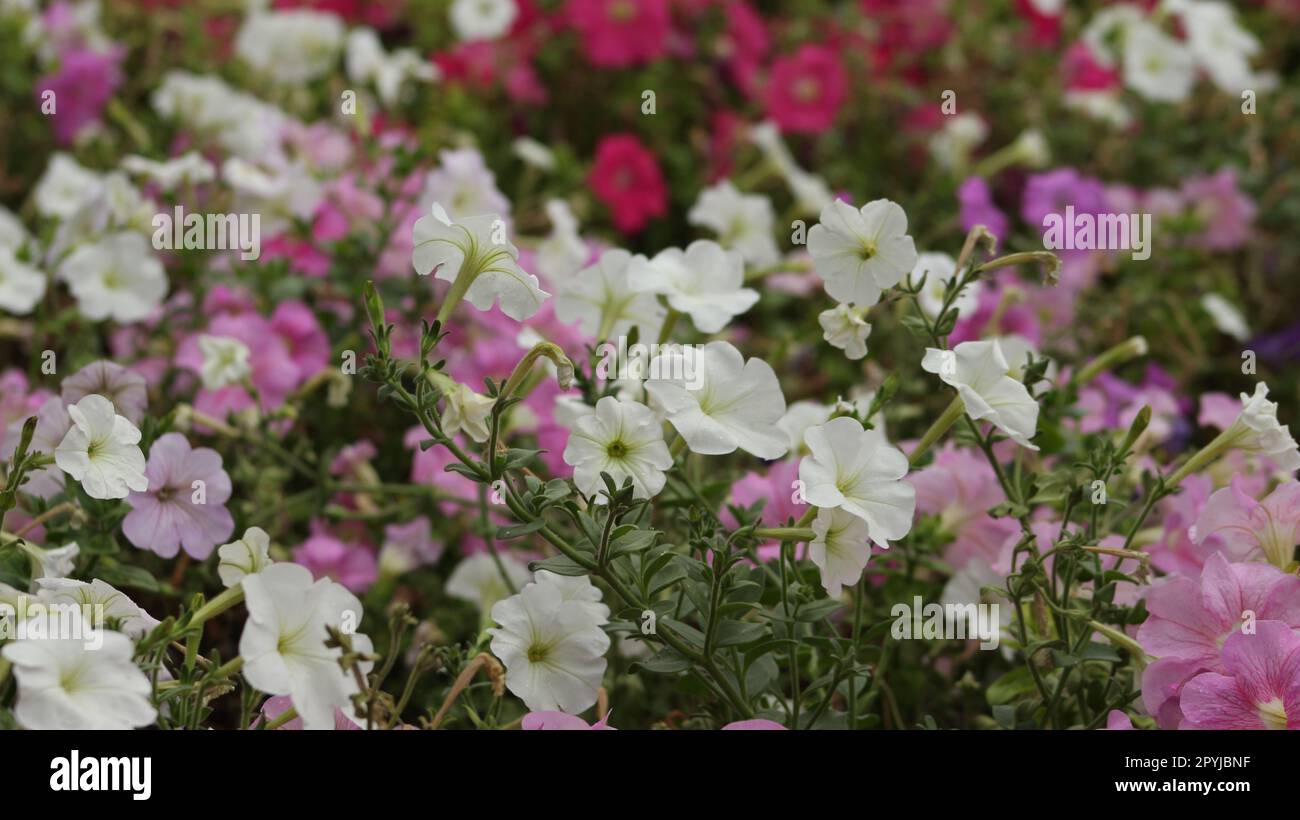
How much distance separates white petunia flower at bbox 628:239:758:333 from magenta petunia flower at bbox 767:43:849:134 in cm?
110

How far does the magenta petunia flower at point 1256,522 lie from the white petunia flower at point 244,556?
0.74 metres

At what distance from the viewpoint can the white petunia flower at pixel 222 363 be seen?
1.38m

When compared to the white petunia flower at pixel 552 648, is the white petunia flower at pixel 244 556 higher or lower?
higher

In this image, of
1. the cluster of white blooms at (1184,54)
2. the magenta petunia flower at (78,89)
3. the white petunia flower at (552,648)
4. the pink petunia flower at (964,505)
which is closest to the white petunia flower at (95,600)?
the white petunia flower at (552,648)

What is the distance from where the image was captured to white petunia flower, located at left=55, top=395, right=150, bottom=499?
96 centimetres

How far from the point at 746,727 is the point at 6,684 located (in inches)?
20.6

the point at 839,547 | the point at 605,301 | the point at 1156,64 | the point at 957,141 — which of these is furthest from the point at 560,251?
the point at 1156,64

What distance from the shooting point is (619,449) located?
949mm

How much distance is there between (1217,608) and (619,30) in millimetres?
1558

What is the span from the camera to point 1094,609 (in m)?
1.04

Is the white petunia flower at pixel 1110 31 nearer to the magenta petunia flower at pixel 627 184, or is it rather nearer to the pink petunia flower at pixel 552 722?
the magenta petunia flower at pixel 627 184
